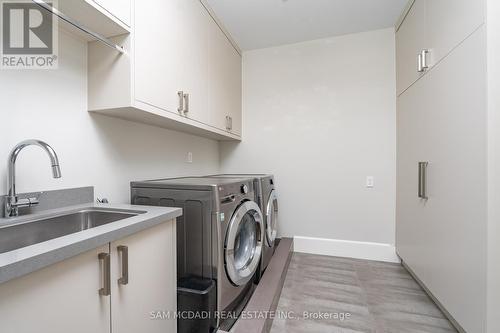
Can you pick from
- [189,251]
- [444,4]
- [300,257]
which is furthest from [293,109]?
[189,251]

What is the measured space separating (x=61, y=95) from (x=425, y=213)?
2.53 meters

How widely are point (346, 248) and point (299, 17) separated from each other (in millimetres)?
2480

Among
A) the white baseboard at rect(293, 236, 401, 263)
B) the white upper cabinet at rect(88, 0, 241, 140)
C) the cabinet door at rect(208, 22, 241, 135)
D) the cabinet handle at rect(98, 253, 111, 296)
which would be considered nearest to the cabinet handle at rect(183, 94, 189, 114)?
the white upper cabinet at rect(88, 0, 241, 140)

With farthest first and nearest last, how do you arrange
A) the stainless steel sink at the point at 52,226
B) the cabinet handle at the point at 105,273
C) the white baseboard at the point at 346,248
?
1. the white baseboard at the point at 346,248
2. the stainless steel sink at the point at 52,226
3. the cabinet handle at the point at 105,273

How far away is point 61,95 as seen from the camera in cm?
123

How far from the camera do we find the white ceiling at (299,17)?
2.08 meters

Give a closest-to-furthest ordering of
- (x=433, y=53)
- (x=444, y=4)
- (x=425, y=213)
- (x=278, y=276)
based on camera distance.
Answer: (x=444, y=4) → (x=433, y=53) → (x=425, y=213) → (x=278, y=276)

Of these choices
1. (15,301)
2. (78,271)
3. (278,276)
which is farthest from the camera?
(278,276)

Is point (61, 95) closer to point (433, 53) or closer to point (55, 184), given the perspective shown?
point (55, 184)

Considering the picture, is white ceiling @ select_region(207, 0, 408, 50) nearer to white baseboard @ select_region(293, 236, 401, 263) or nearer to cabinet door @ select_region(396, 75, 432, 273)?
cabinet door @ select_region(396, 75, 432, 273)

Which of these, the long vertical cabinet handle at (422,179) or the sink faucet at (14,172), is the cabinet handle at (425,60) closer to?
the long vertical cabinet handle at (422,179)

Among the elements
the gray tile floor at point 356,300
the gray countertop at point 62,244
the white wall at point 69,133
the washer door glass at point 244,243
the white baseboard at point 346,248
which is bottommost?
the gray tile floor at point 356,300

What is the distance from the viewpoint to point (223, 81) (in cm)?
238

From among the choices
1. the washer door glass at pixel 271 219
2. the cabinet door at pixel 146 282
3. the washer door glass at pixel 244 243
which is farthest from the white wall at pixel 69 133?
the washer door glass at pixel 271 219
